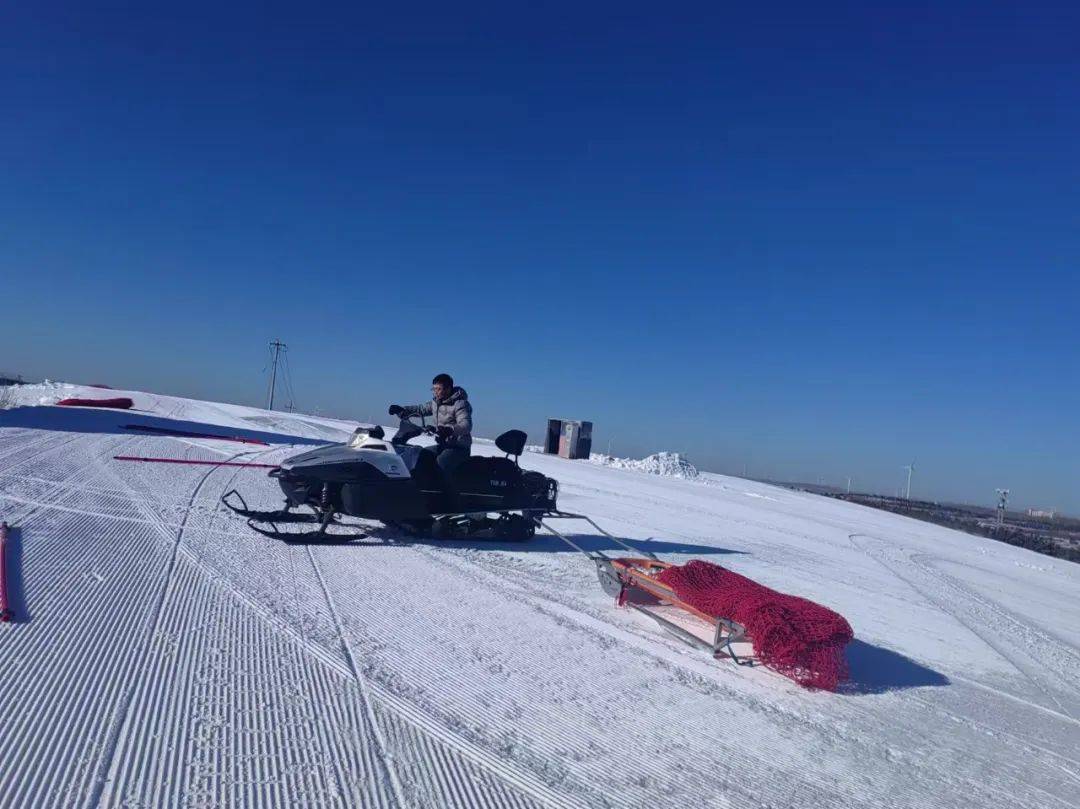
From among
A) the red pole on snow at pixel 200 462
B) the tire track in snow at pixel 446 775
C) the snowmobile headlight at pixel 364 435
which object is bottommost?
the tire track in snow at pixel 446 775

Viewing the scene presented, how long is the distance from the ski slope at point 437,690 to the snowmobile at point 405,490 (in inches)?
13.0

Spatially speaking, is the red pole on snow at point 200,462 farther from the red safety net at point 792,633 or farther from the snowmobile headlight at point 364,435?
the red safety net at point 792,633

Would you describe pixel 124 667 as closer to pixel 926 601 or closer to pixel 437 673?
pixel 437 673

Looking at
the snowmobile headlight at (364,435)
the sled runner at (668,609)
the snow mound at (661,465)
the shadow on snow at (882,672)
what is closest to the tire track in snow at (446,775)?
the sled runner at (668,609)

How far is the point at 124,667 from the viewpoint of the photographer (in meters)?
3.39

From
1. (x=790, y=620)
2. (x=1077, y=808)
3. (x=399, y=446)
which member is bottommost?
(x=1077, y=808)

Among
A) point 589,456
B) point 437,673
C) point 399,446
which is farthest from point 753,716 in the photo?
point 589,456

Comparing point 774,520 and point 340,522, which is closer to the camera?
point 340,522

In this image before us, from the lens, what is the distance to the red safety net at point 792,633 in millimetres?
4328

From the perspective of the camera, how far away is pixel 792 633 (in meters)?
4.38

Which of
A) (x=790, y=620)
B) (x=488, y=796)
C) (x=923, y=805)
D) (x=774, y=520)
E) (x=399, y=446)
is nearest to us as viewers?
(x=488, y=796)

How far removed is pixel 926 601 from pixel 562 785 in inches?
261

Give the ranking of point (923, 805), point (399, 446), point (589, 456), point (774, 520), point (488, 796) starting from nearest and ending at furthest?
1. point (488, 796)
2. point (923, 805)
3. point (399, 446)
4. point (774, 520)
5. point (589, 456)

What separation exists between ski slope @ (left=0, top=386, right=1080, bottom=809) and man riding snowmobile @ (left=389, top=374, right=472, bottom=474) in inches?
37.6
